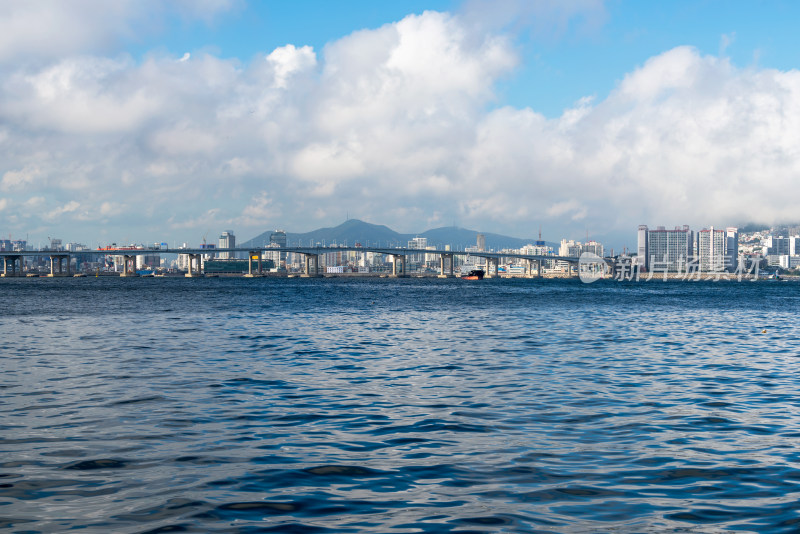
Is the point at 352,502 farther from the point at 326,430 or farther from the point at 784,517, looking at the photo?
the point at 784,517

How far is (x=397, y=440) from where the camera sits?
10594mm

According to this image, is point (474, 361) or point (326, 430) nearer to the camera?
point (326, 430)

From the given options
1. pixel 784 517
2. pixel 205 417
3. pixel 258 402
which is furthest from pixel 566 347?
pixel 784 517

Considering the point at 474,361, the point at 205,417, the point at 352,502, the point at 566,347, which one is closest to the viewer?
the point at 352,502

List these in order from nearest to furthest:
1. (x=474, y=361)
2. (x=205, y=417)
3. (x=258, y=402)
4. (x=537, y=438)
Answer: (x=537, y=438) → (x=205, y=417) → (x=258, y=402) → (x=474, y=361)

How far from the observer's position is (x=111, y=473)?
8.78 metres

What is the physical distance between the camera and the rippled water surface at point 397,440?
736 centimetres

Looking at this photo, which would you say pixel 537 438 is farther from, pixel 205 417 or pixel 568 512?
pixel 205 417

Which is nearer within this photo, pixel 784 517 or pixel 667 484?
pixel 784 517

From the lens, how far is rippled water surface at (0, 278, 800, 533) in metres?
7.36

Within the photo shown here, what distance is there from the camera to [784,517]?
726 centimetres

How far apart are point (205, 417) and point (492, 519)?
267 inches

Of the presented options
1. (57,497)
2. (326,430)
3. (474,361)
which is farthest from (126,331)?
(57,497)

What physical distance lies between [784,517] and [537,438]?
3.92 meters
